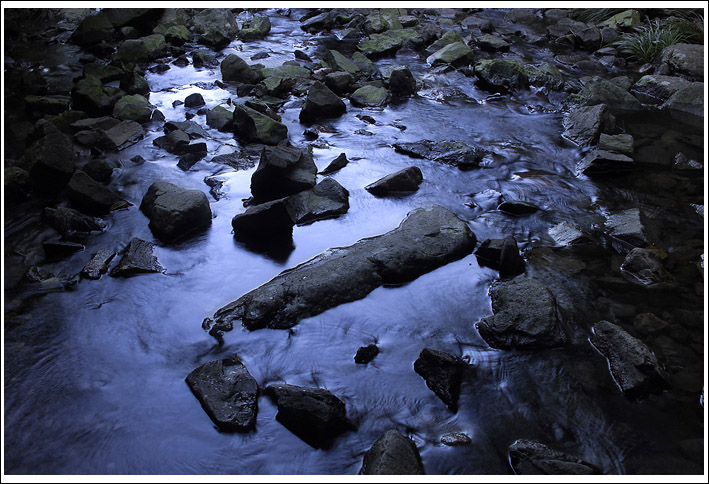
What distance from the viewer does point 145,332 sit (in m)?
2.92

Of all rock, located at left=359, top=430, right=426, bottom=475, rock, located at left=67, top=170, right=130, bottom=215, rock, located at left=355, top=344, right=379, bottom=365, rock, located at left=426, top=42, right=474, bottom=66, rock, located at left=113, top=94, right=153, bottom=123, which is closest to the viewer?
rock, located at left=359, top=430, right=426, bottom=475

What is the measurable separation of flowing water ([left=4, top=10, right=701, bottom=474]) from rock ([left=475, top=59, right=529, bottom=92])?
91.3 inches

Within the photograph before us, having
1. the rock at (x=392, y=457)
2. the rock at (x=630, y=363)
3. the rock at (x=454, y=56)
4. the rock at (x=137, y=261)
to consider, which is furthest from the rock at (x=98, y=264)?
the rock at (x=454, y=56)

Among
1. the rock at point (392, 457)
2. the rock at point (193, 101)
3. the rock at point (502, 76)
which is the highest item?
the rock at point (392, 457)

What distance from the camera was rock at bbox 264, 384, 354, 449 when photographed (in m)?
A: 2.27

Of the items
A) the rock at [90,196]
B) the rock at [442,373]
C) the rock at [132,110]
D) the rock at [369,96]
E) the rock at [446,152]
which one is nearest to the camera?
the rock at [442,373]

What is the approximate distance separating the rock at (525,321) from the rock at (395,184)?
149 cm

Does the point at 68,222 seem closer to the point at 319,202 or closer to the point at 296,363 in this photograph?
the point at 319,202

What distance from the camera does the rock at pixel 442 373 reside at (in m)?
2.49

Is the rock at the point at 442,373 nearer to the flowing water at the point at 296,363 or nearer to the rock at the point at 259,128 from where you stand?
the flowing water at the point at 296,363

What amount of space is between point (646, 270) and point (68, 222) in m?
3.65

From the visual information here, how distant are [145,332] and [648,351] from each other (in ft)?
8.25

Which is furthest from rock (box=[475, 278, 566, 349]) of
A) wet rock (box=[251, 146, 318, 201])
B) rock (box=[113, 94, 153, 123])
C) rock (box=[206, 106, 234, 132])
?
rock (box=[113, 94, 153, 123])

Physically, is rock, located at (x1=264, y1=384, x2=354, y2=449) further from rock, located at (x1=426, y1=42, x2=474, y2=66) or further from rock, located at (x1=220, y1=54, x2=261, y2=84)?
rock, located at (x1=426, y1=42, x2=474, y2=66)
